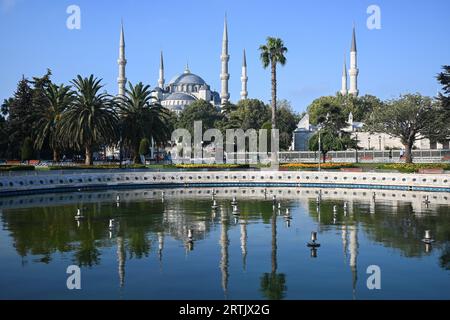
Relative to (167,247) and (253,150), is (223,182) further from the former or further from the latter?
(253,150)

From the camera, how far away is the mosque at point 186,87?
120062 millimetres

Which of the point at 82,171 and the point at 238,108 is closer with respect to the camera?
the point at 82,171

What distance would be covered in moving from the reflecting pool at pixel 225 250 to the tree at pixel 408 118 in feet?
107

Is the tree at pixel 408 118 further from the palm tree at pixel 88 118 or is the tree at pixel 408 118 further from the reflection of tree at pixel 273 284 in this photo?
the reflection of tree at pixel 273 284

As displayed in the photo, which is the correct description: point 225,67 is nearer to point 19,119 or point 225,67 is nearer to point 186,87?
point 186,87

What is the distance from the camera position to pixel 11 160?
68875 millimetres

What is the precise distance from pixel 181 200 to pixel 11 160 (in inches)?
1635

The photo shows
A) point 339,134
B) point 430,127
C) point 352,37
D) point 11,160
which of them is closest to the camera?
point 430,127

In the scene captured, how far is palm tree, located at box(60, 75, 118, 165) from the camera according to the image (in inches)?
2104

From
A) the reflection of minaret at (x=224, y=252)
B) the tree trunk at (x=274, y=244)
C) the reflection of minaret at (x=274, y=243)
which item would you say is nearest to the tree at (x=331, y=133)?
the reflection of minaret at (x=274, y=243)

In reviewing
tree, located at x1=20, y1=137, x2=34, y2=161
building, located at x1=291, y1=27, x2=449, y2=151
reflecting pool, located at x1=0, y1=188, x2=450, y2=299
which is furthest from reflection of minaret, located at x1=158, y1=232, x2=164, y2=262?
building, located at x1=291, y1=27, x2=449, y2=151

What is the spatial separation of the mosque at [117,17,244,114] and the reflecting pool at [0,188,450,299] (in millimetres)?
89344

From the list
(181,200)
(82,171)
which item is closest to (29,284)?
(181,200)

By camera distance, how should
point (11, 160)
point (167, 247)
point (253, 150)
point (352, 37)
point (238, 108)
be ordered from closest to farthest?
point (167, 247), point (11, 160), point (253, 150), point (238, 108), point (352, 37)
